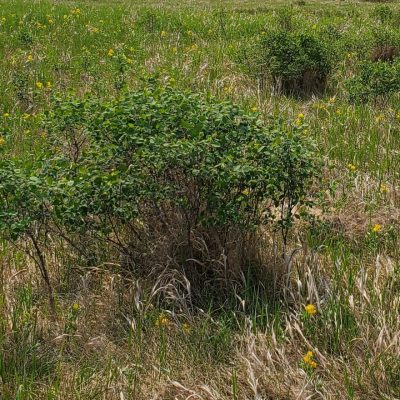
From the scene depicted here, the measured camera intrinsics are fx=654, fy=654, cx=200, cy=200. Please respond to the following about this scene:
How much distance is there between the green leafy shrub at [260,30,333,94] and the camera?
26.9 feet

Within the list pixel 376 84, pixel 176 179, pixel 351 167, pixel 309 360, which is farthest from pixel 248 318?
pixel 376 84

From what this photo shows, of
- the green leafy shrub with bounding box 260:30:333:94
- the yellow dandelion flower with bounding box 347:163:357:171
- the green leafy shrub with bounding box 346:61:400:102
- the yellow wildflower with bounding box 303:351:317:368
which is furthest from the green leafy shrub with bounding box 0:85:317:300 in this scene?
the green leafy shrub with bounding box 260:30:333:94

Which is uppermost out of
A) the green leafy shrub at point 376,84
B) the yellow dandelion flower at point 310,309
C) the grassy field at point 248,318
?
the green leafy shrub at point 376,84

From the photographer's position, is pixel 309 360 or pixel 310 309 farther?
pixel 310 309

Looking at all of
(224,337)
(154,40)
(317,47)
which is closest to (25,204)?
(224,337)

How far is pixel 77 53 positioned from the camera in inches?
392

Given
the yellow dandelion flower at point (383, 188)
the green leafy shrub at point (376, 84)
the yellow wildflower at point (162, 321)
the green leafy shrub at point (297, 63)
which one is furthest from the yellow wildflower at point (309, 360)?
the green leafy shrub at point (297, 63)

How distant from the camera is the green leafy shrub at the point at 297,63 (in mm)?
8203

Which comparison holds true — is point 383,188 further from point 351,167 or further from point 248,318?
point 248,318

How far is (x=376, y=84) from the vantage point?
737cm

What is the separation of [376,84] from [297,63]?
1.21m

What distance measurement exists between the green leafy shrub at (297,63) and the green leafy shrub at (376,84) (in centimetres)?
90

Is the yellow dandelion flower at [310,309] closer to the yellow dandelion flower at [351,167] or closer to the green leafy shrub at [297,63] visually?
the yellow dandelion flower at [351,167]

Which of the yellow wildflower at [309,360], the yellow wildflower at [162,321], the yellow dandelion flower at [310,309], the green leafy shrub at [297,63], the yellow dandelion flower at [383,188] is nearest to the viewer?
the yellow wildflower at [309,360]
